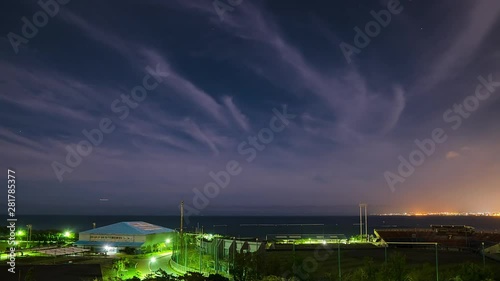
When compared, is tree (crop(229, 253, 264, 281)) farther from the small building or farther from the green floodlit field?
the small building

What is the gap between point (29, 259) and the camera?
3544 cm

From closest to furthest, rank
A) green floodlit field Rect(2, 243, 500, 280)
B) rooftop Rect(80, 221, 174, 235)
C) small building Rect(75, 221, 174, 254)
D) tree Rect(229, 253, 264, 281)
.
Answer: green floodlit field Rect(2, 243, 500, 280)
tree Rect(229, 253, 264, 281)
small building Rect(75, 221, 174, 254)
rooftop Rect(80, 221, 174, 235)

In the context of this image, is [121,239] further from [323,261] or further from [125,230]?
[323,261]

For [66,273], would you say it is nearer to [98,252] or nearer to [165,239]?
[98,252]

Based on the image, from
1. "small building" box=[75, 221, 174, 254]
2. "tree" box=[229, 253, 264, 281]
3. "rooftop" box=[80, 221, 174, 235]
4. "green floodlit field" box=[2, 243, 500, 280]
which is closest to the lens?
"green floodlit field" box=[2, 243, 500, 280]

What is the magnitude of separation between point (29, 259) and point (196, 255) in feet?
48.1

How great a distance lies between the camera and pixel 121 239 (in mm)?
44375

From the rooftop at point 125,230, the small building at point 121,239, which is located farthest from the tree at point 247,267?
the rooftop at point 125,230

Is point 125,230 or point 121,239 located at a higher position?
point 125,230

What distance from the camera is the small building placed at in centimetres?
4344

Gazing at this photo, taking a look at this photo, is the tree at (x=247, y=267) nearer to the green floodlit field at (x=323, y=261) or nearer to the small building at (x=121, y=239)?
the green floodlit field at (x=323, y=261)

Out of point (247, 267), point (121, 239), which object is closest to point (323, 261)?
point (247, 267)

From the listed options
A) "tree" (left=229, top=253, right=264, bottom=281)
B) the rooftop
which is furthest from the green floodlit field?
the rooftop

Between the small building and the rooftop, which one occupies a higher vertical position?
the rooftop
